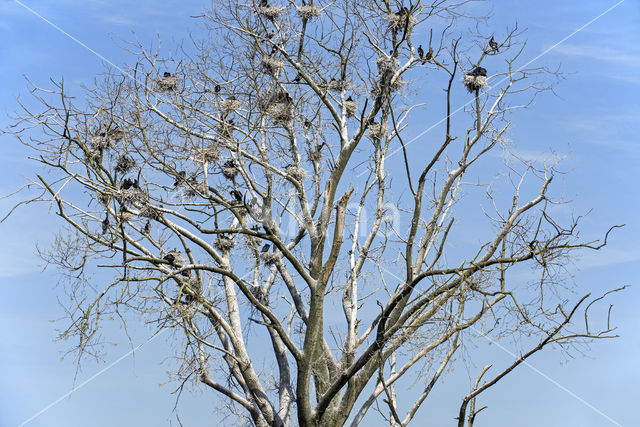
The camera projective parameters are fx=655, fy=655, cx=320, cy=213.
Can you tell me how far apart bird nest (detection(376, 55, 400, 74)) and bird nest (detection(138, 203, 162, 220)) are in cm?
418

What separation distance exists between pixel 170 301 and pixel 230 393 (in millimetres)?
1798

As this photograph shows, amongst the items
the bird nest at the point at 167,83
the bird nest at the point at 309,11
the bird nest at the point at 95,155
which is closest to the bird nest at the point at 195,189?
the bird nest at the point at 95,155

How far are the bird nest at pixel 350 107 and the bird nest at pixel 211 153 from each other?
7.77 ft

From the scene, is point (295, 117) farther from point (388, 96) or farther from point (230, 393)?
point (230, 393)

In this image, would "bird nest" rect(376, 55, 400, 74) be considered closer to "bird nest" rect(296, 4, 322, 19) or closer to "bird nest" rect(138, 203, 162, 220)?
"bird nest" rect(296, 4, 322, 19)

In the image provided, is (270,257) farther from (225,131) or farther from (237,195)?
(225,131)

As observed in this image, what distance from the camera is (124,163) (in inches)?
377

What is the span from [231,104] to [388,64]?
2586 mm

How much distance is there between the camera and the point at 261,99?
9.95 m

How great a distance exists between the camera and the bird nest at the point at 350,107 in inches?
435

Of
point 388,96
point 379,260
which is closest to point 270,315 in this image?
point 379,260

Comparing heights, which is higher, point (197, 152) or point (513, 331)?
point (197, 152)

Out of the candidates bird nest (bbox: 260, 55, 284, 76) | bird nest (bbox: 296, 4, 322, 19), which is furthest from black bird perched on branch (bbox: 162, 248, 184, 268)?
bird nest (bbox: 296, 4, 322, 19)

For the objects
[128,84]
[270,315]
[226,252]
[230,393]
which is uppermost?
[128,84]
